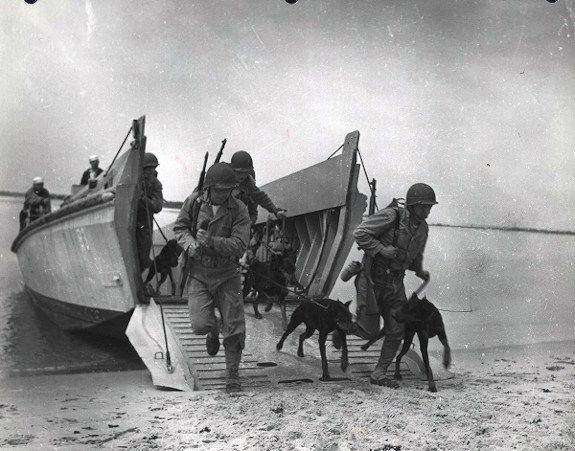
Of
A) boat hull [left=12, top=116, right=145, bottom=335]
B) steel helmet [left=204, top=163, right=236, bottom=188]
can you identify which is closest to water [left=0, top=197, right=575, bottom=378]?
boat hull [left=12, top=116, right=145, bottom=335]

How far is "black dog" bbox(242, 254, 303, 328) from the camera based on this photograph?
750 centimetres

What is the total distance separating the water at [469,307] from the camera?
33.5 ft

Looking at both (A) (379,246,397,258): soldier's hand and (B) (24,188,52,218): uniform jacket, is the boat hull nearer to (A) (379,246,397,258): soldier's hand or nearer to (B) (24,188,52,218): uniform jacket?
(B) (24,188,52,218): uniform jacket

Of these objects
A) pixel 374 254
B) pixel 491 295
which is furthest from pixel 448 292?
pixel 374 254

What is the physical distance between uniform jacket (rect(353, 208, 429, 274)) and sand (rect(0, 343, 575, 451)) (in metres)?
1.13

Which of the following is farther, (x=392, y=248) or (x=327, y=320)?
(x=327, y=320)

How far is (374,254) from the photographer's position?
5840 millimetres

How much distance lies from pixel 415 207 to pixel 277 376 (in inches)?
78.3

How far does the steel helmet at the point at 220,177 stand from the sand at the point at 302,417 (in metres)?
1.73

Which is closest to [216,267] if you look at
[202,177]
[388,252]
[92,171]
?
[202,177]

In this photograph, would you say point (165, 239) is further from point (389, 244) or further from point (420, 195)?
point (420, 195)

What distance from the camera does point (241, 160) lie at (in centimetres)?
728

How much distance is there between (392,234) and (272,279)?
2041 millimetres

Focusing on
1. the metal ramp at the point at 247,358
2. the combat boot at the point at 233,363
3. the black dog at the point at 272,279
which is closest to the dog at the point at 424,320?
the metal ramp at the point at 247,358
